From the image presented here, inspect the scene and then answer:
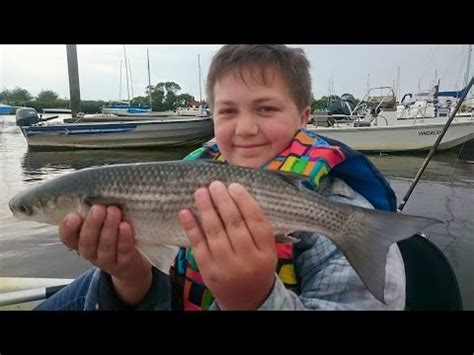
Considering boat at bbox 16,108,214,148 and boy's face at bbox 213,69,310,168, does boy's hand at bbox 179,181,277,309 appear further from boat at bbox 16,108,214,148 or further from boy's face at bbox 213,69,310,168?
boat at bbox 16,108,214,148

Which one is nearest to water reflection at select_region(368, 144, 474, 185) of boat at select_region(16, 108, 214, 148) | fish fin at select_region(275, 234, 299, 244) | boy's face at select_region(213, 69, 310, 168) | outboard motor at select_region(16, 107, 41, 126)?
boat at select_region(16, 108, 214, 148)

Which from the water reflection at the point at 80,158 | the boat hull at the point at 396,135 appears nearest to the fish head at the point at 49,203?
the water reflection at the point at 80,158

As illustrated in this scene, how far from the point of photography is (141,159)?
672 inches

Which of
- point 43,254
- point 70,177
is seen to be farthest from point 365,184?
point 43,254

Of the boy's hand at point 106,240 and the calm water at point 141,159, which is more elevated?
the boy's hand at point 106,240

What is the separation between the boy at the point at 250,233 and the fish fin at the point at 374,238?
0.36 ft

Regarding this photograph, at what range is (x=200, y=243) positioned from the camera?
62.8 inches

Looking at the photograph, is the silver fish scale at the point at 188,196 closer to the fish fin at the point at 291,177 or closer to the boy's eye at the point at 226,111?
the fish fin at the point at 291,177

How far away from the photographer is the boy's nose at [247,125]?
2035 mm

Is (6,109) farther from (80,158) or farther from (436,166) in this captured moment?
(436,166)

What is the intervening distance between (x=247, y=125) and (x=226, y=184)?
1.52 feet

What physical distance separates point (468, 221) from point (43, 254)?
755 centimetres

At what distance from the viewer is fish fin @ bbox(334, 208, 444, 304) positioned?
1562 mm
